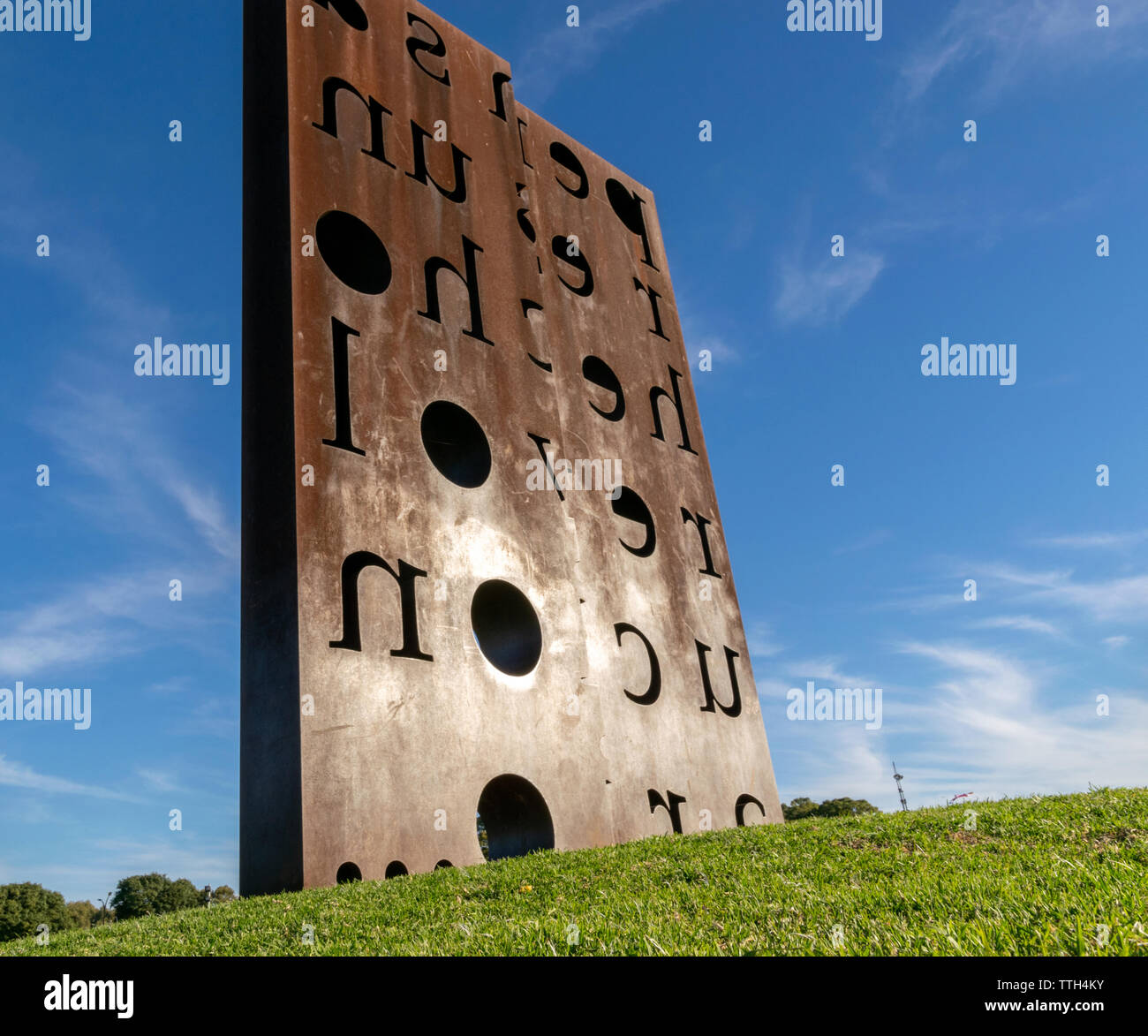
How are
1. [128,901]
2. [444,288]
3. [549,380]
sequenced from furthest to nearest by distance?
[128,901], [549,380], [444,288]

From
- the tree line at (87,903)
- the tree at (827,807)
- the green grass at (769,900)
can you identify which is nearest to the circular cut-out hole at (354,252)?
the green grass at (769,900)

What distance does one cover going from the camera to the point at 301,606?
9.95 meters

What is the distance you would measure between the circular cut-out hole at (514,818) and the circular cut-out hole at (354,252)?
758 centimetres

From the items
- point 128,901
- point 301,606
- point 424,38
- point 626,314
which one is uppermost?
point 424,38

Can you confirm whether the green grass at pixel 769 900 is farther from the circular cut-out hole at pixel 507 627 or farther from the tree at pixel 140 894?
the tree at pixel 140 894

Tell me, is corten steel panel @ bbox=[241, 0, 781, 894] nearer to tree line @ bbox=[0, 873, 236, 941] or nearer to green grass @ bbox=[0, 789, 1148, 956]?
green grass @ bbox=[0, 789, 1148, 956]

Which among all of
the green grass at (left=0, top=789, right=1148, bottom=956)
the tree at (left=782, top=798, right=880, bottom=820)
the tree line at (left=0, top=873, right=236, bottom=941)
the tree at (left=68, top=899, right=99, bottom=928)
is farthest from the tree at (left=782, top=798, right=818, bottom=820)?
the green grass at (left=0, top=789, right=1148, bottom=956)

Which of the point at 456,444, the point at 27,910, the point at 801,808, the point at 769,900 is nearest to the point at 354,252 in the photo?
the point at 456,444

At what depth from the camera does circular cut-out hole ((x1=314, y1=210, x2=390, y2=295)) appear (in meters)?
13.1

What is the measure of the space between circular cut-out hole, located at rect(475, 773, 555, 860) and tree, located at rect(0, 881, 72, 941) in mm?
44658

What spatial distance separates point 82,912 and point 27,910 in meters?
14.8
